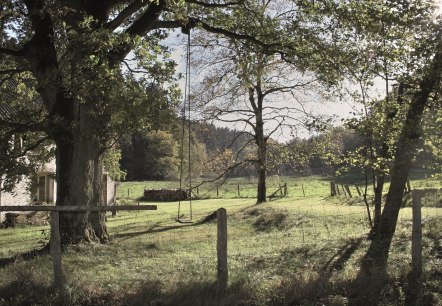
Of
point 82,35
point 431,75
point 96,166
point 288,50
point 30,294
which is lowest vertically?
point 30,294

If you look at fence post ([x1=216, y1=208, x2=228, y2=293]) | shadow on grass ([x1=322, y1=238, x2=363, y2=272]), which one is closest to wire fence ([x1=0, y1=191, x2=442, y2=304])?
shadow on grass ([x1=322, y1=238, x2=363, y2=272])

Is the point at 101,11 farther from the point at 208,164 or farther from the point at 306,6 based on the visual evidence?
the point at 208,164

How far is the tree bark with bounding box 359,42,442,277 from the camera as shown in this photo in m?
9.04

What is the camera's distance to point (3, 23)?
1449cm

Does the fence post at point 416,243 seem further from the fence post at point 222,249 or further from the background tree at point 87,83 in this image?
the background tree at point 87,83

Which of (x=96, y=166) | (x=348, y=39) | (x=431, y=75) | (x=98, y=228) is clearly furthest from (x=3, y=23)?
(x=431, y=75)

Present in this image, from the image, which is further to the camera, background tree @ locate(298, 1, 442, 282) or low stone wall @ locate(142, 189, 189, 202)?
low stone wall @ locate(142, 189, 189, 202)

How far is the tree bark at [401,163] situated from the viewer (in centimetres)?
904

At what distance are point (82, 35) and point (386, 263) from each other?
744 centimetres

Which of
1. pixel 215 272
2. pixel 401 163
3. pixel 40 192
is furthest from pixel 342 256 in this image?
pixel 40 192

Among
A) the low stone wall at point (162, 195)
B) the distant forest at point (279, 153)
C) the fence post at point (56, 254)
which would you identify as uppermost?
the distant forest at point (279, 153)

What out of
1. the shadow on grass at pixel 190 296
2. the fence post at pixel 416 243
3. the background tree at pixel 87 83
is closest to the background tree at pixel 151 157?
the background tree at pixel 87 83

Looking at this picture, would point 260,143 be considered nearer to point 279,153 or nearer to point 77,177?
point 279,153

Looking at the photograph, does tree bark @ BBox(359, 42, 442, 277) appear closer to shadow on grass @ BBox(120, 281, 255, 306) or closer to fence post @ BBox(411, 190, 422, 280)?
fence post @ BBox(411, 190, 422, 280)
